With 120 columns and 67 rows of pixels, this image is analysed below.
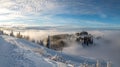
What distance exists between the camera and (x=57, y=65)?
6197 cm

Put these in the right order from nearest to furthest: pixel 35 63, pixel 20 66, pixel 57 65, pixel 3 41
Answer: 1. pixel 20 66
2. pixel 35 63
3. pixel 57 65
4. pixel 3 41

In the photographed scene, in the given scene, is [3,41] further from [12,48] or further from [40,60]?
[40,60]

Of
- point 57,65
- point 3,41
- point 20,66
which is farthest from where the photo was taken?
point 3,41

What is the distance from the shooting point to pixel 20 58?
59.6m

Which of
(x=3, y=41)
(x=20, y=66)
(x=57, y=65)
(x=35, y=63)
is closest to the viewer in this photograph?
(x=20, y=66)

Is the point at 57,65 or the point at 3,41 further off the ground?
the point at 3,41

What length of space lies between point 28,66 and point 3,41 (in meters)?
15.9

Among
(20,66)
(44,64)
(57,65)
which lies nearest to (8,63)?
(20,66)

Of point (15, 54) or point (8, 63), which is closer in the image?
point (8, 63)

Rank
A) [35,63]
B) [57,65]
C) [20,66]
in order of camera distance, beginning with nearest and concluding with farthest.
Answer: [20,66], [35,63], [57,65]

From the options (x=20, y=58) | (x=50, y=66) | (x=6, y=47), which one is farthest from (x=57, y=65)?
(x=6, y=47)

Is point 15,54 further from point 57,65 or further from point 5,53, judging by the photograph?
point 57,65

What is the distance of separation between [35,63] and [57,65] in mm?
5821

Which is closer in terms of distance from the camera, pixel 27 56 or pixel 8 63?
pixel 8 63
